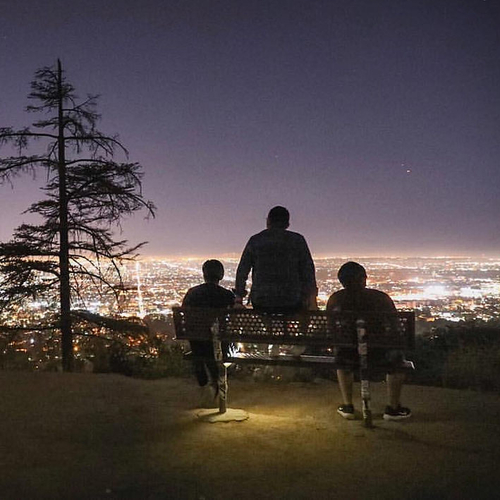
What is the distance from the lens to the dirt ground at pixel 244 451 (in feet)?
13.0

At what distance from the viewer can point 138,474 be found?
14.0 ft

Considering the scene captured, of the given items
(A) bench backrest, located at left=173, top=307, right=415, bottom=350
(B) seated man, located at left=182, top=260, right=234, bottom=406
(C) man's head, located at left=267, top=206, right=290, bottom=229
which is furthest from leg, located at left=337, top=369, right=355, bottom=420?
(C) man's head, located at left=267, top=206, right=290, bottom=229

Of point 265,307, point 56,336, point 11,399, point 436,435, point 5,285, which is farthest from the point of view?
point 56,336

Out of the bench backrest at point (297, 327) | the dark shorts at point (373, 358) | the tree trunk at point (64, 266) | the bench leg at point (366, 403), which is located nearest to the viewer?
the bench backrest at point (297, 327)

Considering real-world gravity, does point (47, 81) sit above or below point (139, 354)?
above

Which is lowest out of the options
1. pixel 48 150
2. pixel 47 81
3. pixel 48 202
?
pixel 48 202

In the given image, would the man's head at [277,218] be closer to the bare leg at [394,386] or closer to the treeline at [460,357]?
the bare leg at [394,386]

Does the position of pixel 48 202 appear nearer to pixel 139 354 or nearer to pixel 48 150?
pixel 48 150

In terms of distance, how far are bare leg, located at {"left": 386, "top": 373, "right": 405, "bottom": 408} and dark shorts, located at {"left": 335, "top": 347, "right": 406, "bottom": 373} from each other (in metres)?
0.24

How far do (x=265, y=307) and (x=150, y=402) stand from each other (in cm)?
258

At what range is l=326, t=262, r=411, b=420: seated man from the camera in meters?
5.99

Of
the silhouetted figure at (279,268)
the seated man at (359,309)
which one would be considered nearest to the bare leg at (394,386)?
the seated man at (359,309)

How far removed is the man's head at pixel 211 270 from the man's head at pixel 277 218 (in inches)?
39.1

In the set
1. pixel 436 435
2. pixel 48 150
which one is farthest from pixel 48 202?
pixel 436 435
